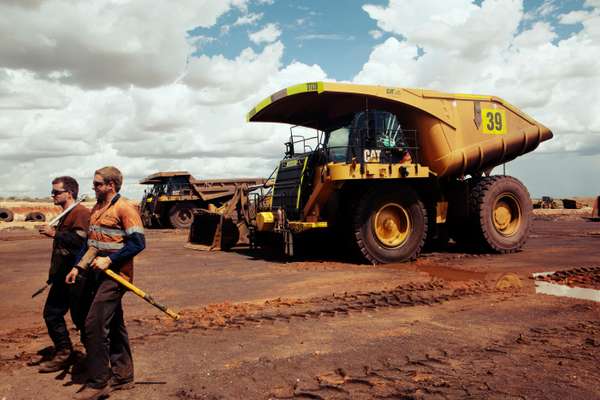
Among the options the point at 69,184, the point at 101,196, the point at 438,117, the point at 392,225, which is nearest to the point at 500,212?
the point at 438,117

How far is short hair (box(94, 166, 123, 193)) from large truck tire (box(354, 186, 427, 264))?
228 inches

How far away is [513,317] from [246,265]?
17.9 ft

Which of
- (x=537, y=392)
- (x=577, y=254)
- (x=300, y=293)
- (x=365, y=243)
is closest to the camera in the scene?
(x=537, y=392)

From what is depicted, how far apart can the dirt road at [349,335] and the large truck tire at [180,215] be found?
1329 cm

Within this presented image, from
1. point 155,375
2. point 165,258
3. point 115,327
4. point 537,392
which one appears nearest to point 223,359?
point 155,375

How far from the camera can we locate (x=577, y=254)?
10195 mm

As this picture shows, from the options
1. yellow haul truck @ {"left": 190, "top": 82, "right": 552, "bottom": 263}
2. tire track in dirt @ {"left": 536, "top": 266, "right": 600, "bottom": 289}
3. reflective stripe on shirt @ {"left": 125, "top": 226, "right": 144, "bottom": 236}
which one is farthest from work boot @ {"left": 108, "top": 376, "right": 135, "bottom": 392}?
tire track in dirt @ {"left": 536, "top": 266, "right": 600, "bottom": 289}

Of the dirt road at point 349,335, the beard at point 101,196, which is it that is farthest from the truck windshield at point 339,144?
the beard at point 101,196

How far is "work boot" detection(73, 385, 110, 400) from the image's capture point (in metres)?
3.49

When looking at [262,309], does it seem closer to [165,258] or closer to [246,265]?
[246,265]

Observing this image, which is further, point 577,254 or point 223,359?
point 577,254

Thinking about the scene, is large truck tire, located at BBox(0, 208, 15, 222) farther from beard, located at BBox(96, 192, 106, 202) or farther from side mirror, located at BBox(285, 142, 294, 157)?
beard, located at BBox(96, 192, 106, 202)

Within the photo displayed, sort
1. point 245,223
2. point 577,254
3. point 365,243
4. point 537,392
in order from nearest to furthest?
point 537,392, point 365,243, point 577,254, point 245,223

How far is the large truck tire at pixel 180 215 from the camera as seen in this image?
22.4m
